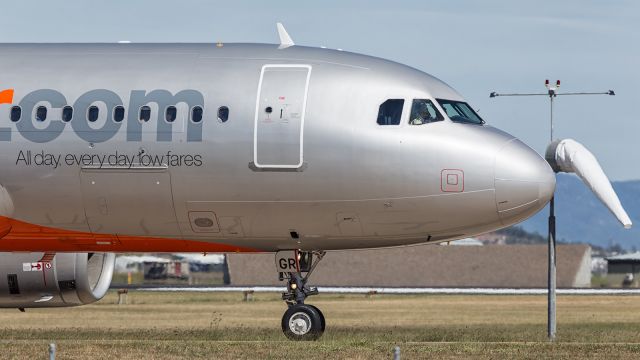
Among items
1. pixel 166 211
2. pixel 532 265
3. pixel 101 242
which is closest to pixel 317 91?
pixel 166 211

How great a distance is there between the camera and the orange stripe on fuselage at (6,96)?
30938 millimetres

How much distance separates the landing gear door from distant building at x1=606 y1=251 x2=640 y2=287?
352ft

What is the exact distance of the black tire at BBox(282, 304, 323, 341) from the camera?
30.5 meters

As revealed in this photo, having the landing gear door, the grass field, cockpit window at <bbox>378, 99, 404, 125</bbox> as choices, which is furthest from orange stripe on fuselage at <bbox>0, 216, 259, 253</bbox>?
cockpit window at <bbox>378, 99, 404, 125</bbox>

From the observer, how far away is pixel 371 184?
97.1ft

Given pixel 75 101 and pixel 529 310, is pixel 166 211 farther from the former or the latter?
pixel 529 310

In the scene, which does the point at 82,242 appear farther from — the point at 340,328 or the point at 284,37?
the point at 340,328

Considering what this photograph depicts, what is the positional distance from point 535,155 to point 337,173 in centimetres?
421

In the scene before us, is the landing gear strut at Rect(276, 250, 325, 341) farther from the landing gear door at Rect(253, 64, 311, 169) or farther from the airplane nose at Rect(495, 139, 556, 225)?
the airplane nose at Rect(495, 139, 556, 225)

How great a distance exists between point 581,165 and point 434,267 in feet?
237

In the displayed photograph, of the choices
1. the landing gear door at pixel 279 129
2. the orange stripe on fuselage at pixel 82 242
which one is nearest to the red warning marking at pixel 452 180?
the landing gear door at pixel 279 129

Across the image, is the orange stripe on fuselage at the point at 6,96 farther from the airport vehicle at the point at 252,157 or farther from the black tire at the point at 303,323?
the black tire at the point at 303,323

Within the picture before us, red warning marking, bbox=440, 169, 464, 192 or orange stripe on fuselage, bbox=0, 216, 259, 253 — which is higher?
red warning marking, bbox=440, 169, 464, 192

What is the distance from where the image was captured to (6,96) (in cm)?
3102
